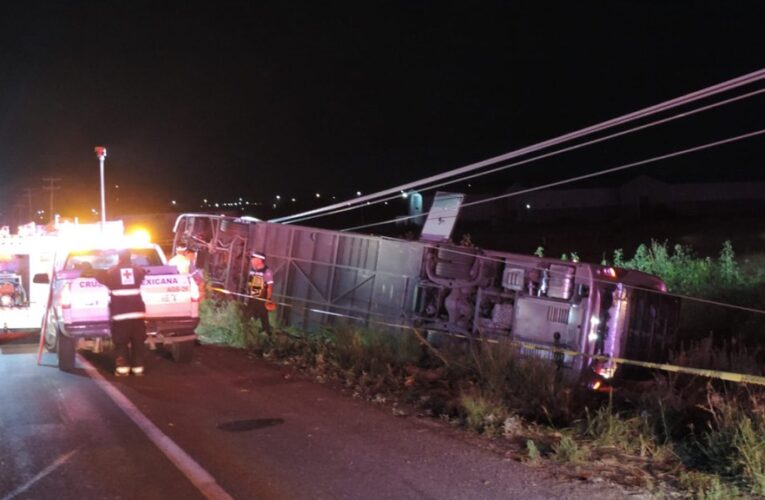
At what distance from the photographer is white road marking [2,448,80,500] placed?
527 centimetres

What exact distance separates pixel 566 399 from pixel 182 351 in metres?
5.74

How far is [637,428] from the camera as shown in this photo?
654 cm

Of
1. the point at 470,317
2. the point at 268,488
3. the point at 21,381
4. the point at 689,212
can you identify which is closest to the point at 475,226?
the point at 689,212

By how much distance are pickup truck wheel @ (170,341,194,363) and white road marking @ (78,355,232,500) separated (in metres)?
1.46

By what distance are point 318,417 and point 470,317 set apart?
175 inches

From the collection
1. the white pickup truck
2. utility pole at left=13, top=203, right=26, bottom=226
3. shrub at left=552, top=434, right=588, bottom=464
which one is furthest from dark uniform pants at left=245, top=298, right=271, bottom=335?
utility pole at left=13, top=203, right=26, bottom=226

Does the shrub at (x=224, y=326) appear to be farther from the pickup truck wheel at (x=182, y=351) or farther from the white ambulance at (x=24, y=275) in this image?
the white ambulance at (x=24, y=275)

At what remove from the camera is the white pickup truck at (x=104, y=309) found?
946 centimetres

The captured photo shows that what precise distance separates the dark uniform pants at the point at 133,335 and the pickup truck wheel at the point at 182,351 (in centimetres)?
83

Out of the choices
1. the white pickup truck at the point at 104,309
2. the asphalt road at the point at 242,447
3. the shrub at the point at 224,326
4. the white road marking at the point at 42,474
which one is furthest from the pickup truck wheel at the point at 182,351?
the white road marking at the point at 42,474

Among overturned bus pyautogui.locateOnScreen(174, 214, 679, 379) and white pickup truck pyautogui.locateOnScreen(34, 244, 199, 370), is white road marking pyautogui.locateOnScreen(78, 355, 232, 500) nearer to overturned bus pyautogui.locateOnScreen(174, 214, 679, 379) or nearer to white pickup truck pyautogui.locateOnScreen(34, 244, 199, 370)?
white pickup truck pyautogui.locateOnScreen(34, 244, 199, 370)

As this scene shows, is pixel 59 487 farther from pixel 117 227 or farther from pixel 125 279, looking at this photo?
pixel 117 227

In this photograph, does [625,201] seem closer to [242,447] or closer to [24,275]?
[24,275]

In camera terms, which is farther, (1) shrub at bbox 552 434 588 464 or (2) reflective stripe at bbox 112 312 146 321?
(2) reflective stripe at bbox 112 312 146 321
